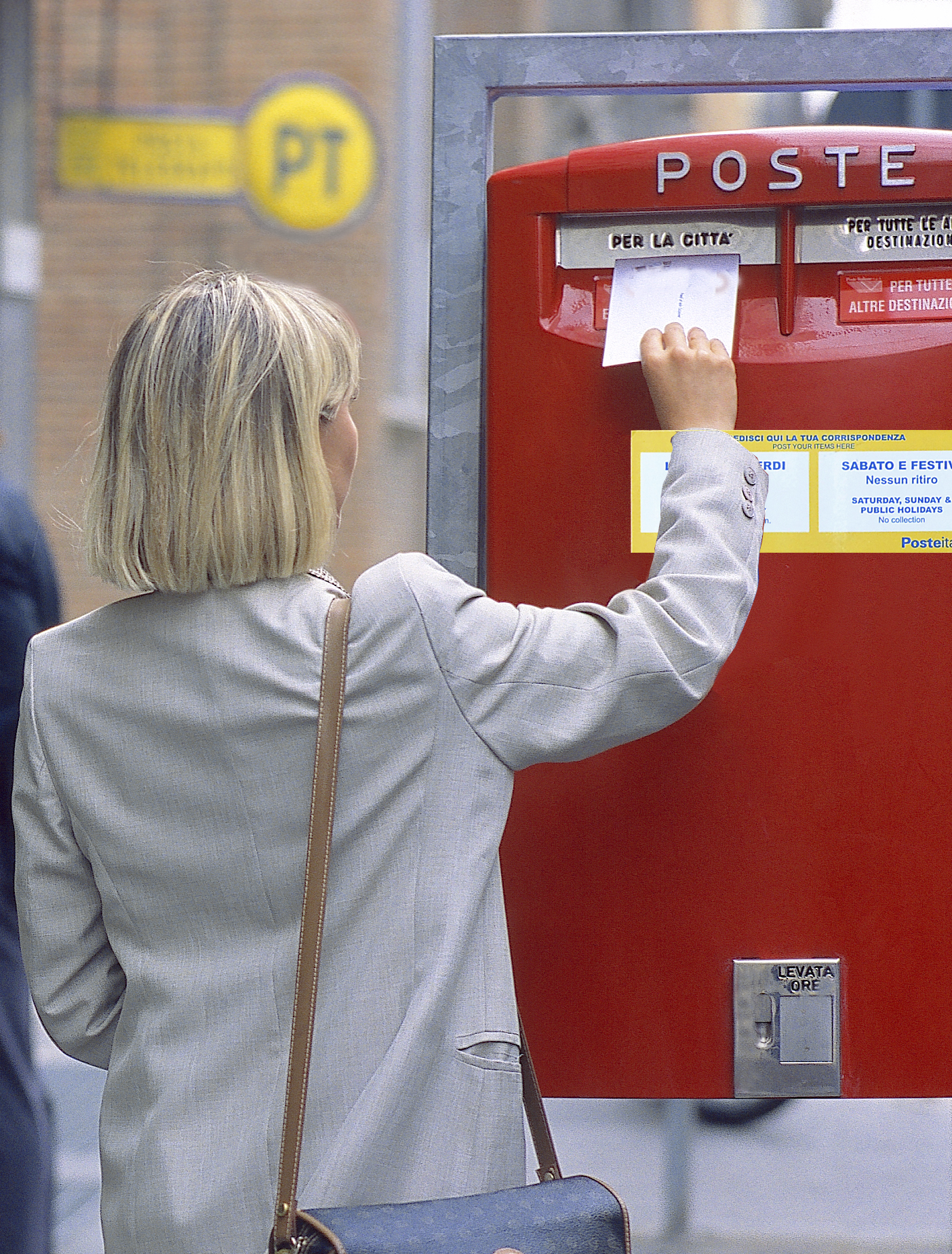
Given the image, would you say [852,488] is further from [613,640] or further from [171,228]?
[171,228]

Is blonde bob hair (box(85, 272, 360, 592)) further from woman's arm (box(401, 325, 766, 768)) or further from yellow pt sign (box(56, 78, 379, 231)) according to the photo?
yellow pt sign (box(56, 78, 379, 231))

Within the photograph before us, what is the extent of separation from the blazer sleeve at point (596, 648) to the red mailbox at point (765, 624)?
0.24m

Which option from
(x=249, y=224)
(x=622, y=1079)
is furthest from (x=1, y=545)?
(x=249, y=224)

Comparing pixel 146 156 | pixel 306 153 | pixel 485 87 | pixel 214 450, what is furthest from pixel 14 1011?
pixel 306 153

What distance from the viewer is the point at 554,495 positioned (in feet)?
5.42

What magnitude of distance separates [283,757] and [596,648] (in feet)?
0.97

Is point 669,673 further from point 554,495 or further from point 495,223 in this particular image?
point 495,223

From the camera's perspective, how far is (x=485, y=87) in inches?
69.3

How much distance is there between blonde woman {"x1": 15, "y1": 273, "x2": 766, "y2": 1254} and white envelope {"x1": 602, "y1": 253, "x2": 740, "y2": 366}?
225mm

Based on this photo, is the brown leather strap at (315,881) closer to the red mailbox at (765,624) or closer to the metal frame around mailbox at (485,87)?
the red mailbox at (765,624)

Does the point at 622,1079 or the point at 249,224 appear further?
the point at 249,224

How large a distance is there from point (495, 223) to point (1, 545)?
1.40 metres

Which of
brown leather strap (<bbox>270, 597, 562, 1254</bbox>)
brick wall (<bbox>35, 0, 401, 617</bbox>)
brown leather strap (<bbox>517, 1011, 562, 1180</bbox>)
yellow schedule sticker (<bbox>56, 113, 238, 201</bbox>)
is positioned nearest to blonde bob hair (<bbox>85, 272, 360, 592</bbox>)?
brown leather strap (<bbox>270, 597, 562, 1254</bbox>)

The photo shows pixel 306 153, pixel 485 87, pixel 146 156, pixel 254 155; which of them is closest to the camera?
pixel 485 87
